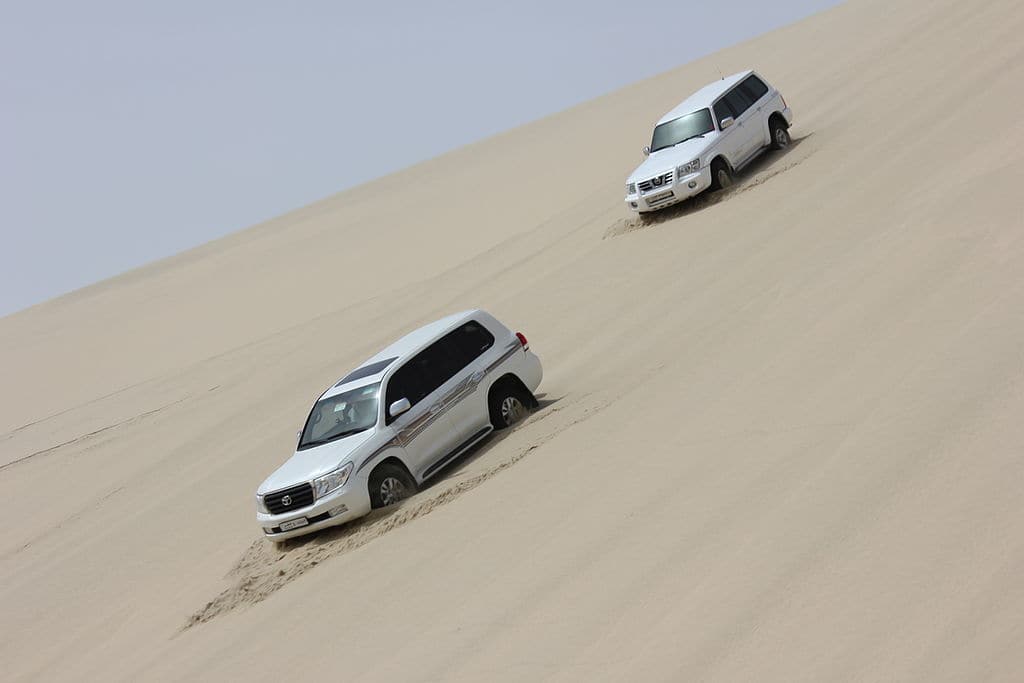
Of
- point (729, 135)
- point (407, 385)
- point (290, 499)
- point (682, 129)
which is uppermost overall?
point (682, 129)

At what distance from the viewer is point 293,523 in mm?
12844

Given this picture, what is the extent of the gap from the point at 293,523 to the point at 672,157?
1195cm

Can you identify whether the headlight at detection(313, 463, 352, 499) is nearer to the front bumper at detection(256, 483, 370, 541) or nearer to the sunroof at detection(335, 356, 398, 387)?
the front bumper at detection(256, 483, 370, 541)

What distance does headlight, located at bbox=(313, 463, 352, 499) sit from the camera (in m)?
12.7

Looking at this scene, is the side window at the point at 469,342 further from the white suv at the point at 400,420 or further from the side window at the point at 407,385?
the side window at the point at 407,385

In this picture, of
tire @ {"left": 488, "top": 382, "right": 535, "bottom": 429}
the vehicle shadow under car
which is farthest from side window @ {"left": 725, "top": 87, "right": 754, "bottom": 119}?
the vehicle shadow under car

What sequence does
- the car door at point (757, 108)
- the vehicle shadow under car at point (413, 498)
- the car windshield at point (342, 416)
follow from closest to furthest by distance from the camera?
1. the vehicle shadow under car at point (413, 498)
2. the car windshield at point (342, 416)
3. the car door at point (757, 108)

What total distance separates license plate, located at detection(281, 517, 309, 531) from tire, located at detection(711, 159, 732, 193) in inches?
474

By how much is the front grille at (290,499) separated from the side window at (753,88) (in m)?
14.0

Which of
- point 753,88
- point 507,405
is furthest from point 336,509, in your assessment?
point 753,88

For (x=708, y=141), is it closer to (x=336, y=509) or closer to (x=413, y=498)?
(x=413, y=498)

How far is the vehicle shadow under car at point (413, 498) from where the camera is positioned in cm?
1289

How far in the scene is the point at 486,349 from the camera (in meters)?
14.7

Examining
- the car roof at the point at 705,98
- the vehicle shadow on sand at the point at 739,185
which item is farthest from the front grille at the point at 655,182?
the car roof at the point at 705,98
